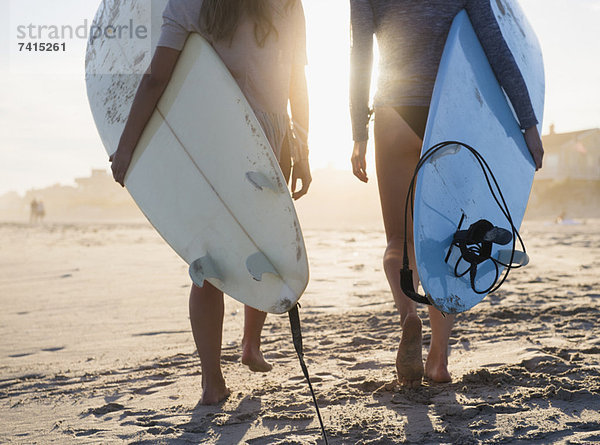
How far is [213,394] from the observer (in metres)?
1.99

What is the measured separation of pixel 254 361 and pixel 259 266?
0.67m

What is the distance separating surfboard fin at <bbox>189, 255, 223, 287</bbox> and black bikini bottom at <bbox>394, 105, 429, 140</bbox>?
37.2 inches

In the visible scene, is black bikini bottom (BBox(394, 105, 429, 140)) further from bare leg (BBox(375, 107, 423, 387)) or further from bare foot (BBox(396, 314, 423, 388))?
bare foot (BBox(396, 314, 423, 388))

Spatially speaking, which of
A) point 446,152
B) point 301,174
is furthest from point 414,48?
point 301,174

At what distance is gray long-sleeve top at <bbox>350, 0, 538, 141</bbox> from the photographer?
2.13 meters

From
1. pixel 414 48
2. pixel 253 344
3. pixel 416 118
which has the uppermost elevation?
pixel 414 48

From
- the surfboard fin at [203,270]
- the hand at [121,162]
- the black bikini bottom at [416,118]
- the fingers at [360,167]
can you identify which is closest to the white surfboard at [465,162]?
the black bikini bottom at [416,118]

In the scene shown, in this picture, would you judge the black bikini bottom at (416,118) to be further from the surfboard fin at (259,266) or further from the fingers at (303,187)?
the surfboard fin at (259,266)

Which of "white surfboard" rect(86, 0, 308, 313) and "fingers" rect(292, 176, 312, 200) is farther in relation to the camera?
"fingers" rect(292, 176, 312, 200)

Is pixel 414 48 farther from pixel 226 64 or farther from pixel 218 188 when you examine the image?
pixel 218 188

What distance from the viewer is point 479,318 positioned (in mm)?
3191

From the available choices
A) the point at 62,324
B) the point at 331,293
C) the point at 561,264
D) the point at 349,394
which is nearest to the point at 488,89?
the point at 349,394

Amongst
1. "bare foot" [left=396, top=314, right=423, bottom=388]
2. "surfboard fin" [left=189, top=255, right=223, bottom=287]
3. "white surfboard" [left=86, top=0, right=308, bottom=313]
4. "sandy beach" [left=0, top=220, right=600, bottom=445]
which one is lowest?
"sandy beach" [left=0, top=220, right=600, bottom=445]

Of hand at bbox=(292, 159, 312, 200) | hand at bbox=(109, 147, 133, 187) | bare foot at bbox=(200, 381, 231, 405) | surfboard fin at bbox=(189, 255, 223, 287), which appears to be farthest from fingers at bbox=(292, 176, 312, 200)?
bare foot at bbox=(200, 381, 231, 405)
